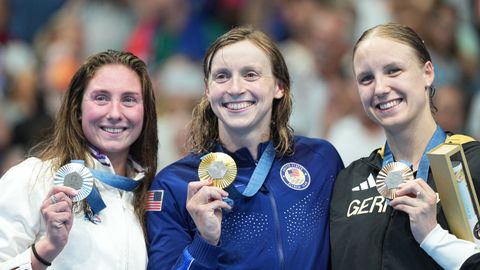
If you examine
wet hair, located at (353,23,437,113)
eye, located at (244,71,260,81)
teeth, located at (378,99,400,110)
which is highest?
wet hair, located at (353,23,437,113)

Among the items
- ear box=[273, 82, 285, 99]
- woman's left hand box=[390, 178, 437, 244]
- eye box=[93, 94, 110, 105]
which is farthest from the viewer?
ear box=[273, 82, 285, 99]

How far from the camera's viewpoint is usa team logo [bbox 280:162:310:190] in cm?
435

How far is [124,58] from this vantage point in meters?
4.55

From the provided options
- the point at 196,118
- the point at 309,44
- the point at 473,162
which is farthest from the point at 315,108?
the point at 473,162

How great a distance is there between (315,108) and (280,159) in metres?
3.77

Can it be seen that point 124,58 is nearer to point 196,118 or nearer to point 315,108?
point 196,118

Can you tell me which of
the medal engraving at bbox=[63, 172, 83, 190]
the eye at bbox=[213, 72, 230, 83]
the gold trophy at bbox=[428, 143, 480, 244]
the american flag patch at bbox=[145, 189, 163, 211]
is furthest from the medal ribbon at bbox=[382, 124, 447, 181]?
the medal engraving at bbox=[63, 172, 83, 190]

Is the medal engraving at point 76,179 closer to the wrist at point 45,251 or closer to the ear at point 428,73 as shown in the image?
the wrist at point 45,251

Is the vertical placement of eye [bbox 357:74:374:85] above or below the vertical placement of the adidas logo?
above

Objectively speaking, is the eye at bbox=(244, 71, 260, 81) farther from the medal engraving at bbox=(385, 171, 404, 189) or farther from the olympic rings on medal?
the olympic rings on medal

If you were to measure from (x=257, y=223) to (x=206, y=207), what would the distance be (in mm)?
374

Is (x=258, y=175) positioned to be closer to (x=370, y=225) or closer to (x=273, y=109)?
(x=273, y=109)

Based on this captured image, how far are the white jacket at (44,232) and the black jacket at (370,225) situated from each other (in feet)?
3.13

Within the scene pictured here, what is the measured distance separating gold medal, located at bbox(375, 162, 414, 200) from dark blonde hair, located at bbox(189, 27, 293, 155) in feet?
2.53
